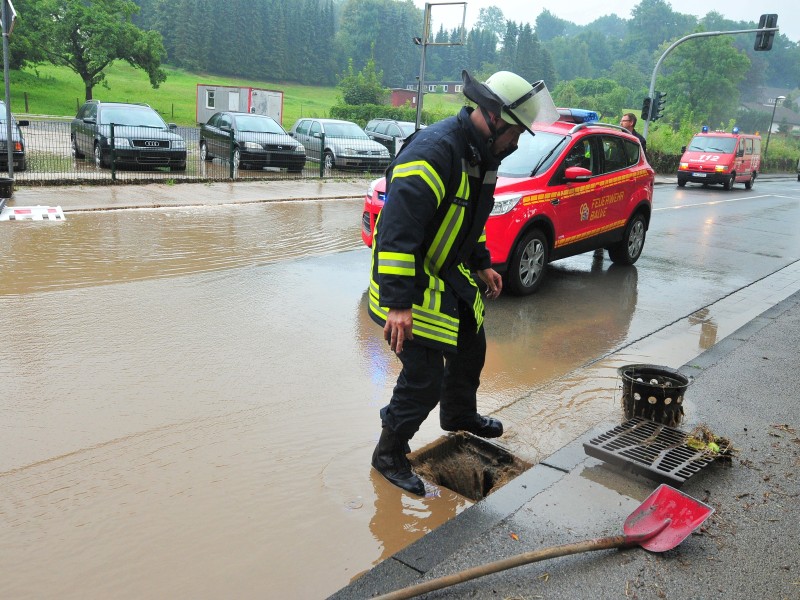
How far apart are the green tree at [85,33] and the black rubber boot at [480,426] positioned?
46598 mm

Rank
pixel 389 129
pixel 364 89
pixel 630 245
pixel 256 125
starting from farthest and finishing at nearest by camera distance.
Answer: pixel 364 89 < pixel 389 129 < pixel 256 125 < pixel 630 245

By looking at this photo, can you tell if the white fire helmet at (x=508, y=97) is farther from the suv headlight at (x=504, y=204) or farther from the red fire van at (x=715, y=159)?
the red fire van at (x=715, y=159)

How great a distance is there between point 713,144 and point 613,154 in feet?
67.1

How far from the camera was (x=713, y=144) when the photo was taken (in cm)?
2700

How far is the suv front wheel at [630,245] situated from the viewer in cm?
975

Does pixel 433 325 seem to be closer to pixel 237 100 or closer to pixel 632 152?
pixel 632 152

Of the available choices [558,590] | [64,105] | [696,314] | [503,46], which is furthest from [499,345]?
[503,46]

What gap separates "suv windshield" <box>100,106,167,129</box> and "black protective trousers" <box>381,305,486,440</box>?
13994mm

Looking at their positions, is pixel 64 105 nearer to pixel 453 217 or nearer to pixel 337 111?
pixel 337 111

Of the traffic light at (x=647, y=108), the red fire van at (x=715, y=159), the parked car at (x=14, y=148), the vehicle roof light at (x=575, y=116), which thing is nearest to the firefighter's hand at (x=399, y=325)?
the vehicle roof light at (x=575, y=116)

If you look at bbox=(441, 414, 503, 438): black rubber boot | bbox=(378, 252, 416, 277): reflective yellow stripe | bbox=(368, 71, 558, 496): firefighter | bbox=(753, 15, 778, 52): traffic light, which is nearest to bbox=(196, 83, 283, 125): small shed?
bbox=(753, 15, 778, 52): traffic light

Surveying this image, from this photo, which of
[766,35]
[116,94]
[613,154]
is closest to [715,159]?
[766,35]

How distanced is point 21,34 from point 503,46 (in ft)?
269

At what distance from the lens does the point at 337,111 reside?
171 ft
